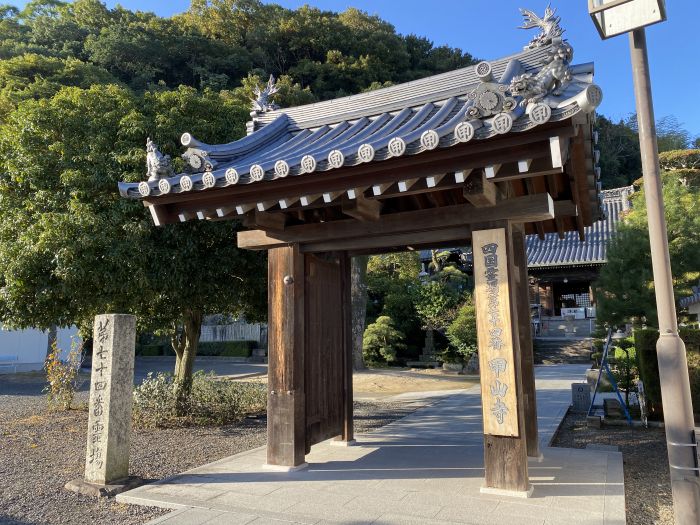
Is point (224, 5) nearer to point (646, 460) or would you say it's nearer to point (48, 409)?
point (48, 409)

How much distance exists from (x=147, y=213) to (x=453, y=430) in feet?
22.0

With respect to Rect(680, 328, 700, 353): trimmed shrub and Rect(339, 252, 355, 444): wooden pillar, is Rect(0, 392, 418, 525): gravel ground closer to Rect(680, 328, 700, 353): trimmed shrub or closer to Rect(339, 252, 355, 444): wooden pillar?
Rect(339, 252, 355, 444): wooden pillar

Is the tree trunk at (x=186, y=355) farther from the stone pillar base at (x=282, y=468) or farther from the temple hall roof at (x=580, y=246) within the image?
the temple hall roof at (x=580, y=246)

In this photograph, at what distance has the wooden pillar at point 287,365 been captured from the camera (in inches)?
243

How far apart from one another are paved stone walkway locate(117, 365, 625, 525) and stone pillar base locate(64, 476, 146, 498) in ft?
0.86

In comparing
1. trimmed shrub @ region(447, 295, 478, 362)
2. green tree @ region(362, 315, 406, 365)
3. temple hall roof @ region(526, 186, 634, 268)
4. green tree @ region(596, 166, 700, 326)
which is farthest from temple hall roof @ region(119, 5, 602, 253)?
temple hall roof @ region(526, 186, 634, 268)

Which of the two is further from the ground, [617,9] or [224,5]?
[224,5]

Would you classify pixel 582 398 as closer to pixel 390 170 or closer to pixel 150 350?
pixel 390 170

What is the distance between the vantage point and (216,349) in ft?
103

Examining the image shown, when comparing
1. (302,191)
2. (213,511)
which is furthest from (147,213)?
(213,511)

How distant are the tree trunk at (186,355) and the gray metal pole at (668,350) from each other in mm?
8422

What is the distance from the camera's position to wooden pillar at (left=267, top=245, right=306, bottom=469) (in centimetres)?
618

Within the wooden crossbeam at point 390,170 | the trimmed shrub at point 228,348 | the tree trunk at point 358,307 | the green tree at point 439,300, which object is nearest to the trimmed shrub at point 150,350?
the trimmed shrub at point 228,348

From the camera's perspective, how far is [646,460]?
6.87m
